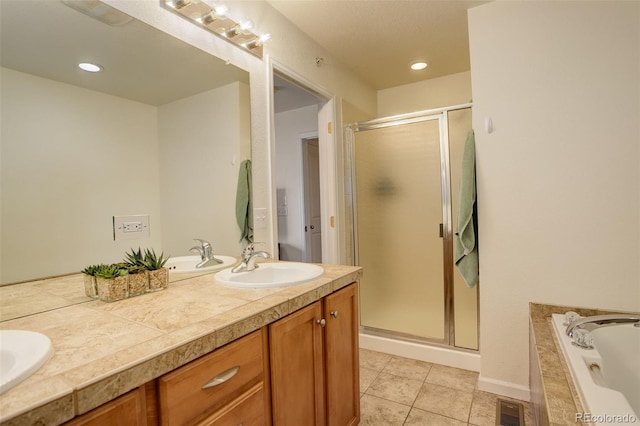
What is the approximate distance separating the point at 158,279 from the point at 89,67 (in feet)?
2.61

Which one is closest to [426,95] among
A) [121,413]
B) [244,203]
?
[244,203]

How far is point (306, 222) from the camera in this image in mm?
3910

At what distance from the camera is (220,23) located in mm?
1643

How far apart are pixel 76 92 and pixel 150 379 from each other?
3.27 ft

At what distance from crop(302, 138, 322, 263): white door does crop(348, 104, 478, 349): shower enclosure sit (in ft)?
3.87

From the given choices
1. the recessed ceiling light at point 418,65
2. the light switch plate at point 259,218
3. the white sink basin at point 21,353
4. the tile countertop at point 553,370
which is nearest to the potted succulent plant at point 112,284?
the white sink basin at point 21,353

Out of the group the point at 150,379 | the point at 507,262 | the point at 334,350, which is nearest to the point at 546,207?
the point at 507,262

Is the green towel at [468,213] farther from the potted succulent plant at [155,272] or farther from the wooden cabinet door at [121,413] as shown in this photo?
the wooden cabinet door at [121,413]

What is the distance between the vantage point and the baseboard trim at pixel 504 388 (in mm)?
1955

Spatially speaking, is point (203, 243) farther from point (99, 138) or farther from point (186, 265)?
point (99, 138)

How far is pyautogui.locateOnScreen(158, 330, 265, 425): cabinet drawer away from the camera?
2.45 feet

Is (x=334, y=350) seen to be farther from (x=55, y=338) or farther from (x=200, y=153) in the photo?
(x=200, y=153)

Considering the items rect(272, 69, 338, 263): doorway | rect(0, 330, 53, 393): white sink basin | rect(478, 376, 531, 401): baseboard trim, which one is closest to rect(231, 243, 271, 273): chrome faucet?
rect(0, 330, 53, 393): white sink basin

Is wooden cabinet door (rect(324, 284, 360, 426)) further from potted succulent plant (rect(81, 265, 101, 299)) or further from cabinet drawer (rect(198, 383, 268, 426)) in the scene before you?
potted succulent plant (rect(81, 265, 101, 299))
